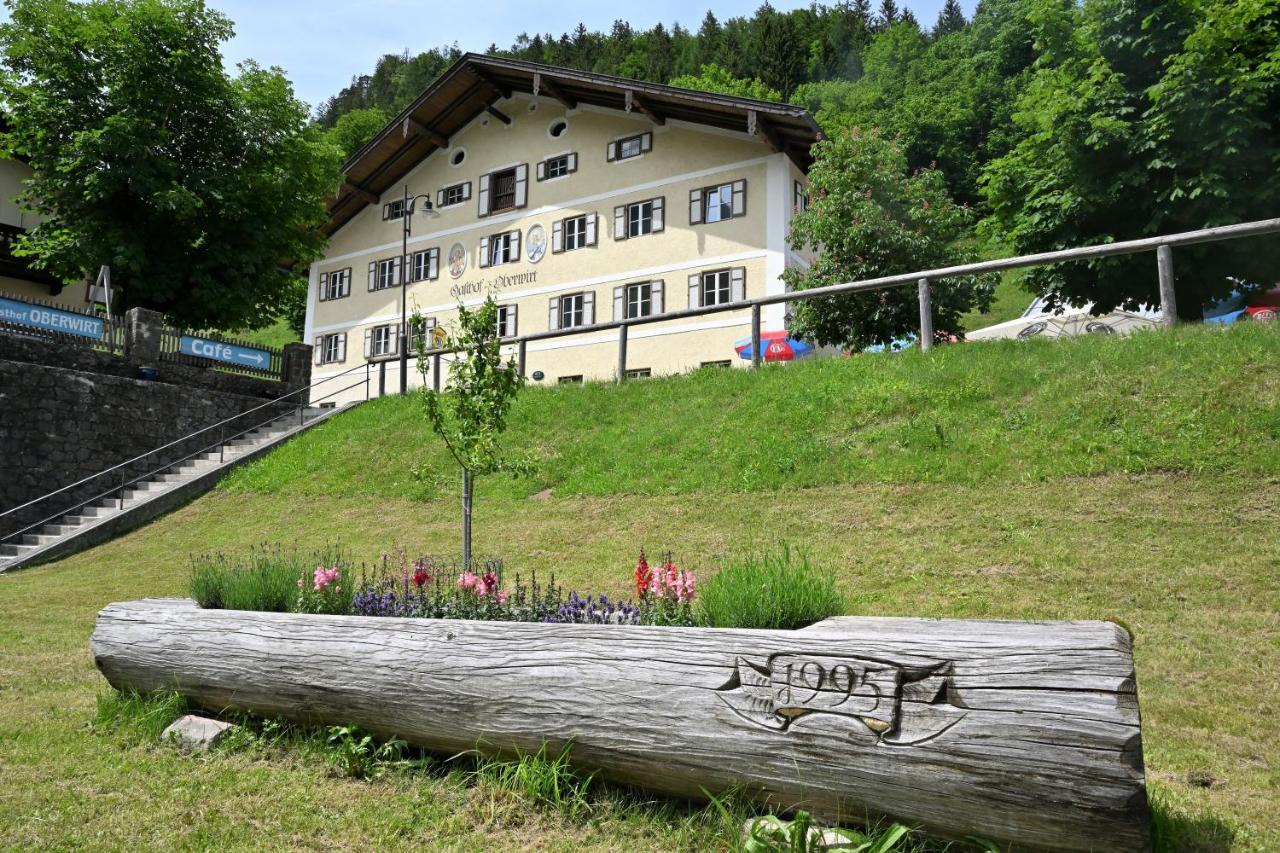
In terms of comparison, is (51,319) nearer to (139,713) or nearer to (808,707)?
(139,713)

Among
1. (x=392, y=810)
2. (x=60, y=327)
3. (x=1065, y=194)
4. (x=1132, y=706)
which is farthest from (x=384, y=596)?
(x=60, y=327)

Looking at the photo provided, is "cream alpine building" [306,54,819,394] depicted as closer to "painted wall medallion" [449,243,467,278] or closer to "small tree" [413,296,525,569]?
"painted wall medallion" [449,243,467,278]

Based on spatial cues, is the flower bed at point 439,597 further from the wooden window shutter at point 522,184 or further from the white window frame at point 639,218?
the wooden window shutter at point 522,184

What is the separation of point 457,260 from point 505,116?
5.59 meters

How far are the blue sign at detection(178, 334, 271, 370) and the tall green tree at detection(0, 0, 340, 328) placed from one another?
4256 millimetres

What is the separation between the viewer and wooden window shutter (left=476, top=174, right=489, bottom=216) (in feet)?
109

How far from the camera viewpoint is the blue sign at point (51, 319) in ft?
59.7

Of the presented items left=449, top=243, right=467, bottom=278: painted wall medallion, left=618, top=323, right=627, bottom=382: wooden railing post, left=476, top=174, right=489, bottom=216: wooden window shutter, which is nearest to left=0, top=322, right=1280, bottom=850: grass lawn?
left=618, top=323, right=627, bottom=382: wooden railing post

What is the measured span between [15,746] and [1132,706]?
18.4ft

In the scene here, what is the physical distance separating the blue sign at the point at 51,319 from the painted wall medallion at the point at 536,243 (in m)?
15.2

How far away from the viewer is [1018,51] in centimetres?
6381

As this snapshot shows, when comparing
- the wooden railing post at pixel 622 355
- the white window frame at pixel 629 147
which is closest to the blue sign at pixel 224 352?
the wooden railing post at pixel 622 355

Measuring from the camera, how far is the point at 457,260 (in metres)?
33.9

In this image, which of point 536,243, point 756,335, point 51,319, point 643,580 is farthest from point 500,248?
point 643,580
